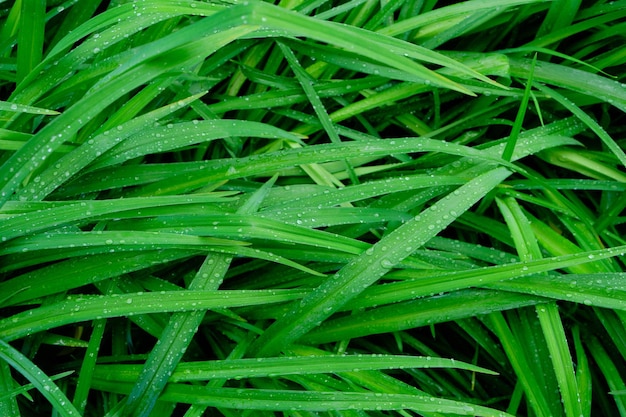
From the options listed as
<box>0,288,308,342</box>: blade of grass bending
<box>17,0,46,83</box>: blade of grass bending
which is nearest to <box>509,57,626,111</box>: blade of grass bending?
<box>0,288,308,342</box>: blade of grass bending

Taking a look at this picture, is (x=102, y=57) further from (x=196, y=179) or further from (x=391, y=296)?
(x=391, y=296)

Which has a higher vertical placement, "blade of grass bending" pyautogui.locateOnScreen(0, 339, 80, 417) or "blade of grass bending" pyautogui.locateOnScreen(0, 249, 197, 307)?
"blade of grass bending" pyautogui.locateOnScreen(0, 249, 197, 307)

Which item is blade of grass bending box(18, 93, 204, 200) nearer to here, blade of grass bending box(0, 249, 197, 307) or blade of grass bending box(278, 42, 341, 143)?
blade of grass bending box(0, 249, 197, 307)

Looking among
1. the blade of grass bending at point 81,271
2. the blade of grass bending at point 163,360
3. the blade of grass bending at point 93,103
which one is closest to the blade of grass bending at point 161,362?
the blade of grass bending at point 163,360

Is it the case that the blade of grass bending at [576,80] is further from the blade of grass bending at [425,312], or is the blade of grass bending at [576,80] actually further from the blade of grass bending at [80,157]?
the blade of grass bending at [80,157]

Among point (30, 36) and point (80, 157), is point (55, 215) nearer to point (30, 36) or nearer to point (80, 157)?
point (80, 157)

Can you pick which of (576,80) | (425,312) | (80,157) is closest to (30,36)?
(80,157)

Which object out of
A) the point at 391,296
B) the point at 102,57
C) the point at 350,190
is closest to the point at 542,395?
the point at 391,296
